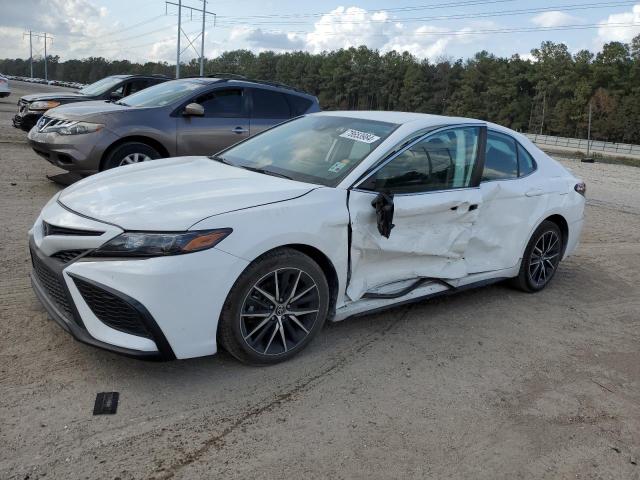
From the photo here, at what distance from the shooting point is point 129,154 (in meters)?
7.73

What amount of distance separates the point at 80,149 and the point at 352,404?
5.56 meters

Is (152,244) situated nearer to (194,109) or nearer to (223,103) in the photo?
(194,109)

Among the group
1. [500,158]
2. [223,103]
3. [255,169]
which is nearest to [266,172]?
[255,169]

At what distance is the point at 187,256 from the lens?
124 inches

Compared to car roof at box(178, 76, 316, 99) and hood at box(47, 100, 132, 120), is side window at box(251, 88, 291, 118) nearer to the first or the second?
car roof at box(178, 76, 316, 99)

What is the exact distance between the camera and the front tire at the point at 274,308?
11.1 feet

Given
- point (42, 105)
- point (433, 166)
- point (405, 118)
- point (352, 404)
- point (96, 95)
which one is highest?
point (96, 95)

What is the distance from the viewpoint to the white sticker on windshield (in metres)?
4.31

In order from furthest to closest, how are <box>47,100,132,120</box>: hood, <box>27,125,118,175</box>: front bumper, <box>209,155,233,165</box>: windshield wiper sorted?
<box>47,100,132,120</box>: hood
<box>27,125,118,175</box>: front bumper
<box>209,155,233,165</box>: windshield wiper

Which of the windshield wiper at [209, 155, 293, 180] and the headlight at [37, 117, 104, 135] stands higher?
the headlight at [37, 117, 104, 135]

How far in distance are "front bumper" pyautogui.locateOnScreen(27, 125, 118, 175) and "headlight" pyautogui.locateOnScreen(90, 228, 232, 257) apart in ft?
15.4

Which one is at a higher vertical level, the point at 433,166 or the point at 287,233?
the point at 433,166

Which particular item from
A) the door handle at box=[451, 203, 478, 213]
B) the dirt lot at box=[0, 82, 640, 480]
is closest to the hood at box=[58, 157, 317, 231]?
the dirt lot at box=[0, 82, 640, 480]

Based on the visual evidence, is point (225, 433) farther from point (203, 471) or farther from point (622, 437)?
point (622, 437)
